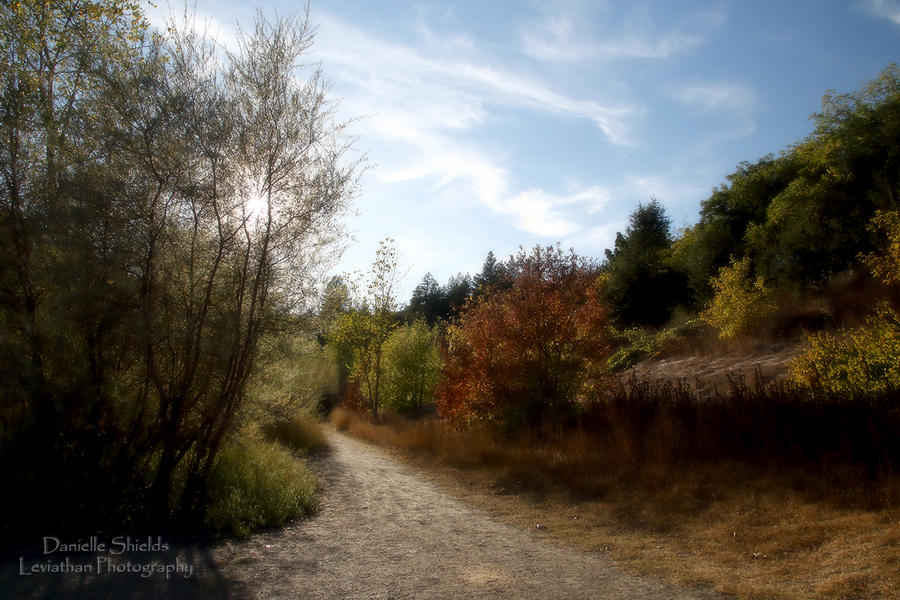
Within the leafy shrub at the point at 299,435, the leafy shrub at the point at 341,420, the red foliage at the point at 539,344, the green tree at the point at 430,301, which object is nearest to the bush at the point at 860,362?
the red foliage at the point at 539,344

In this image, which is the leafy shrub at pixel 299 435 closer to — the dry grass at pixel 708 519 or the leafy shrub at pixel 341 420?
the dry grass at pixel 708 519

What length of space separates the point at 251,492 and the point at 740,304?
58.8 ft

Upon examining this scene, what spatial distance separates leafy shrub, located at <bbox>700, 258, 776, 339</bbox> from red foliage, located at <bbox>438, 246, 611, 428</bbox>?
862 cm

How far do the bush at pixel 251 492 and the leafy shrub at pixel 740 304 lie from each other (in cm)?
1645

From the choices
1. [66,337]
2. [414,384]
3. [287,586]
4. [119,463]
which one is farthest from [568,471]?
[414,384]

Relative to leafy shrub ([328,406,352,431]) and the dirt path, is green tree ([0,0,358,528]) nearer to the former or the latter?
the dirt path

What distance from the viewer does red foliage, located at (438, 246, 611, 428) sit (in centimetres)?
1299

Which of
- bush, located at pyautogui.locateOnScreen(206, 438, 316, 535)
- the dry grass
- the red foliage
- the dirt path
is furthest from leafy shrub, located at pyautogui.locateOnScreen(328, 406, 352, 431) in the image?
the dirt path

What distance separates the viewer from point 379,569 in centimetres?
537

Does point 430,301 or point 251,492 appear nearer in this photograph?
point 251,492

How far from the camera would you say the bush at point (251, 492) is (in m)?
6.71

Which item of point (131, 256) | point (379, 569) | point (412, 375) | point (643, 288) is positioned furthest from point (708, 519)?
point (643, 288)

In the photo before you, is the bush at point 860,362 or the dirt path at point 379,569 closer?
the dirt path at point 379,569

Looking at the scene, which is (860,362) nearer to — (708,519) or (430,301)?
(708,519)
